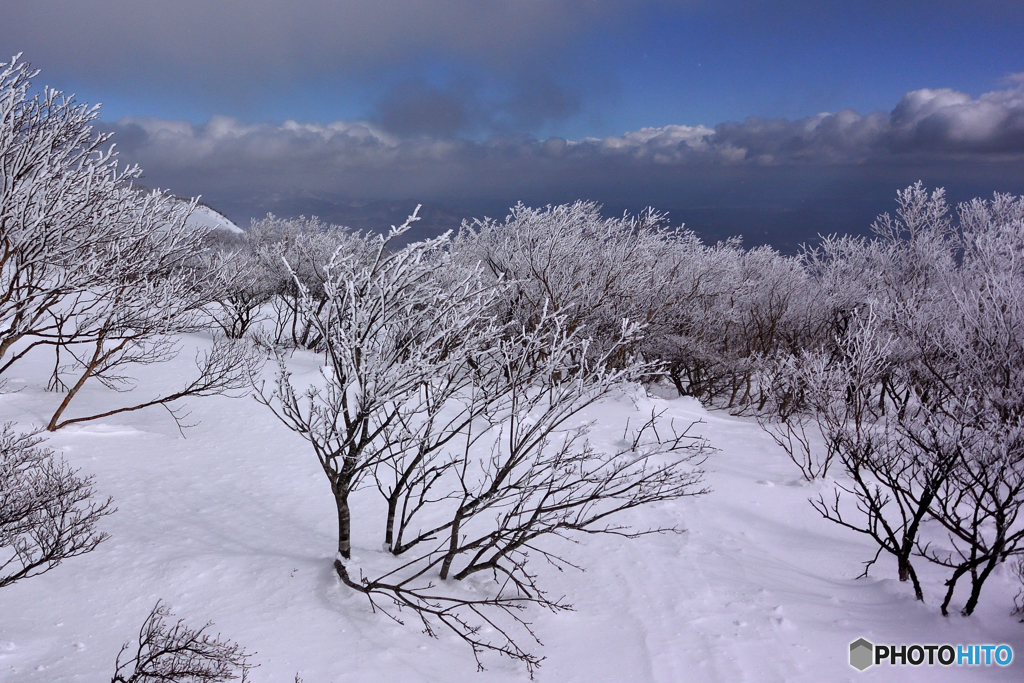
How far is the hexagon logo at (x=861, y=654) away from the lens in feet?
17.7

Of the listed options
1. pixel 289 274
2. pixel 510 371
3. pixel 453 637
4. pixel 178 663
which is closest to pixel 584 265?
pixel 510 371

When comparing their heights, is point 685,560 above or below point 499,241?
below

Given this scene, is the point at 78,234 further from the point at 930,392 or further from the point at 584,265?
the point at 930,392

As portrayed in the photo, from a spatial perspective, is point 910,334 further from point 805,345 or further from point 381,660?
point 381,660

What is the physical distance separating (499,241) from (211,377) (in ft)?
36.9

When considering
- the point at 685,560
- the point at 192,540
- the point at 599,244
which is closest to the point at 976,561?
the point at 685,560

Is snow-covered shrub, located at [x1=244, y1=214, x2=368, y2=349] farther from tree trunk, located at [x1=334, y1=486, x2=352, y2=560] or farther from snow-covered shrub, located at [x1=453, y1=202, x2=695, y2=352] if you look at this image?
tree trunk, located at [x1=334, y1=486, x2=352, y2=560]

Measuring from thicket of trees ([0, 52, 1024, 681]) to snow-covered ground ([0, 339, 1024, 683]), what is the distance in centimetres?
30

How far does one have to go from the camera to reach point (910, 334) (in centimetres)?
1689
